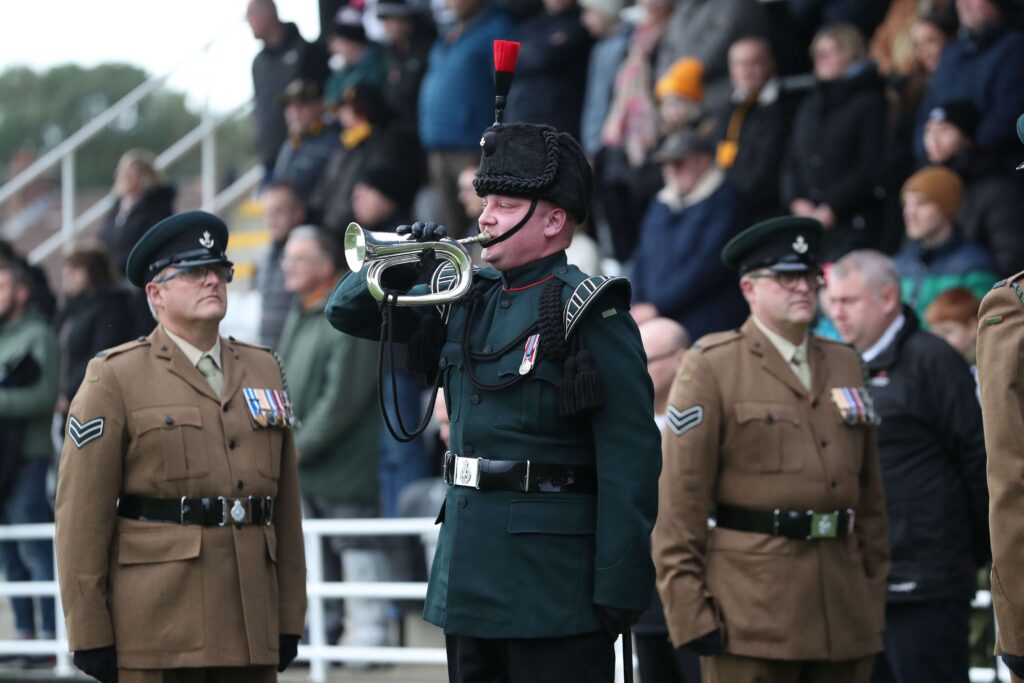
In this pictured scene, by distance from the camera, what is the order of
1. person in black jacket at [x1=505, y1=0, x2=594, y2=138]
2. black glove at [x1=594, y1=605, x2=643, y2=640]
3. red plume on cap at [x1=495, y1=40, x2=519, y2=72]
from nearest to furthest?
black glove at [x1=594, y1=605, x2=643, y2=640]
red plume on cap at [x1=495, y1=40, x2=519, y2=72]
person in black jacket at [x1=505, y1=0, x2=594, y2=138]

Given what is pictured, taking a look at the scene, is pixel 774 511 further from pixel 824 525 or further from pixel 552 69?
pixel 552 69

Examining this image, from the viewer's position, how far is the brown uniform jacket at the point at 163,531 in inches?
229

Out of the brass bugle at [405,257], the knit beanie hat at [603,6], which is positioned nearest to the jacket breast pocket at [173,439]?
the brass bugle at [405,257]

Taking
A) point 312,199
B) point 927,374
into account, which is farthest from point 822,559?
point 312,199

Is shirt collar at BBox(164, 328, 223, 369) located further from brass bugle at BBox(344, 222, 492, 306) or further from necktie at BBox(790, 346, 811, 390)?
necktie at BBox(790, 346, 811, 390)

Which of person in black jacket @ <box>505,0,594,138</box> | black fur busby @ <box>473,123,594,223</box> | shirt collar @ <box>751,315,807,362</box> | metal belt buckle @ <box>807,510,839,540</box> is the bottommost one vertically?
metal belt buckle @ <box>807,510,839,540</box>

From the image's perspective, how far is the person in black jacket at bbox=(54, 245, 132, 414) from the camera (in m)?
10.5

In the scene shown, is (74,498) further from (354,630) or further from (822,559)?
(354,630)

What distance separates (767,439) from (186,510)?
2.10 m

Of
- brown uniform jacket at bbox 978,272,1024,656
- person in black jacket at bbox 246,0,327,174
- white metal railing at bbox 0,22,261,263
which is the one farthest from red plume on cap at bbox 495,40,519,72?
white metal railing at bbox 0,22,261,263

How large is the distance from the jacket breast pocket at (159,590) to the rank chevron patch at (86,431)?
0.35 meters

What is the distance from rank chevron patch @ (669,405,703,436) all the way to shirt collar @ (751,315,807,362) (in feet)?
1.40

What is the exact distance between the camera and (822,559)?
618 cm

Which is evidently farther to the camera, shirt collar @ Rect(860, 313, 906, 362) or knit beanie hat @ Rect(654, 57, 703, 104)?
knit beanie hat @ Rect(654, 57, 703, 104)
